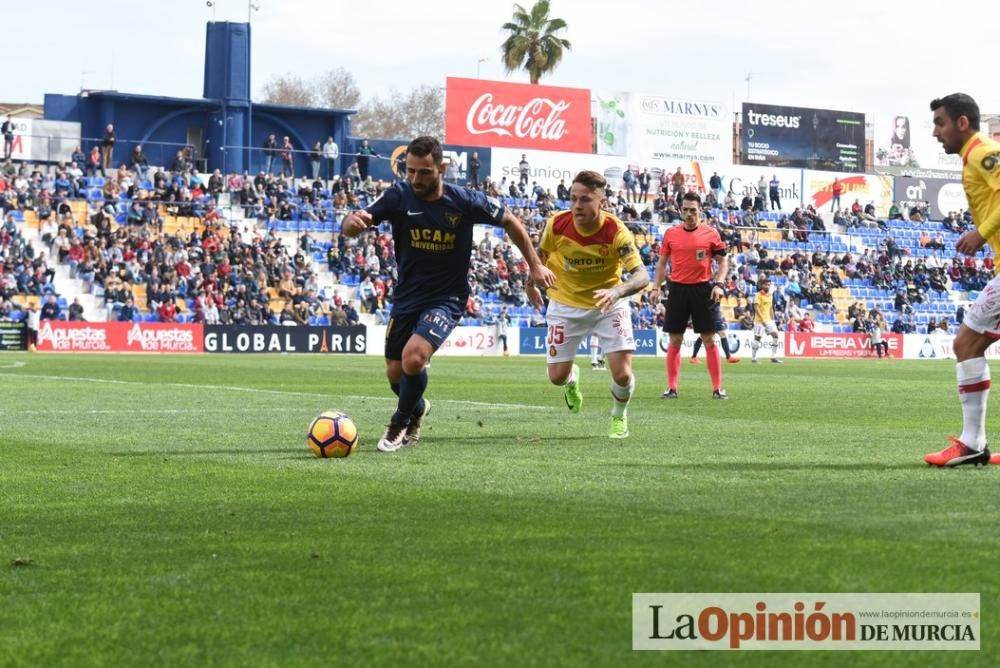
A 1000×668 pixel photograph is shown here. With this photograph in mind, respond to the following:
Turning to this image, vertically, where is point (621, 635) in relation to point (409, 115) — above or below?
below

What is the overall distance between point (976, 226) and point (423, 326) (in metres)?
3.91

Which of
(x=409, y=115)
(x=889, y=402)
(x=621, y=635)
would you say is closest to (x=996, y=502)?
(x=621, y=635)

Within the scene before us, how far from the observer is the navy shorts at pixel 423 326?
1066cm

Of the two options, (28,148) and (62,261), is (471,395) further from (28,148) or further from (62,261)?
(28,148)

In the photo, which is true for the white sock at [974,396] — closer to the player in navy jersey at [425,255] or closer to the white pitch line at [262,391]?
the player in navy jersey at [425,255]

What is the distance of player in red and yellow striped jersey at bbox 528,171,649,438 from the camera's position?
1166cm

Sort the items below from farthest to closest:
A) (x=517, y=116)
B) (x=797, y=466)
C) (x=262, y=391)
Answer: (x=517, y=116) → (x=262, y=391) → (x=797, y=466)

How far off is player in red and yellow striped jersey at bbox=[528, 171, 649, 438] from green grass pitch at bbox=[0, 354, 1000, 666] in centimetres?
63

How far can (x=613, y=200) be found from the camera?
60188 millimetres

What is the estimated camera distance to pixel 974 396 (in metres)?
9.07

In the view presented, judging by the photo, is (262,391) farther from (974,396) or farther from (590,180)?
(974,396)

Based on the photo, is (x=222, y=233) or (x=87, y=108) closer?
(x=222, y=233)

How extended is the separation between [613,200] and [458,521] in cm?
5422

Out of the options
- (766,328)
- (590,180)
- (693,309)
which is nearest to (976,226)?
(590,180)
